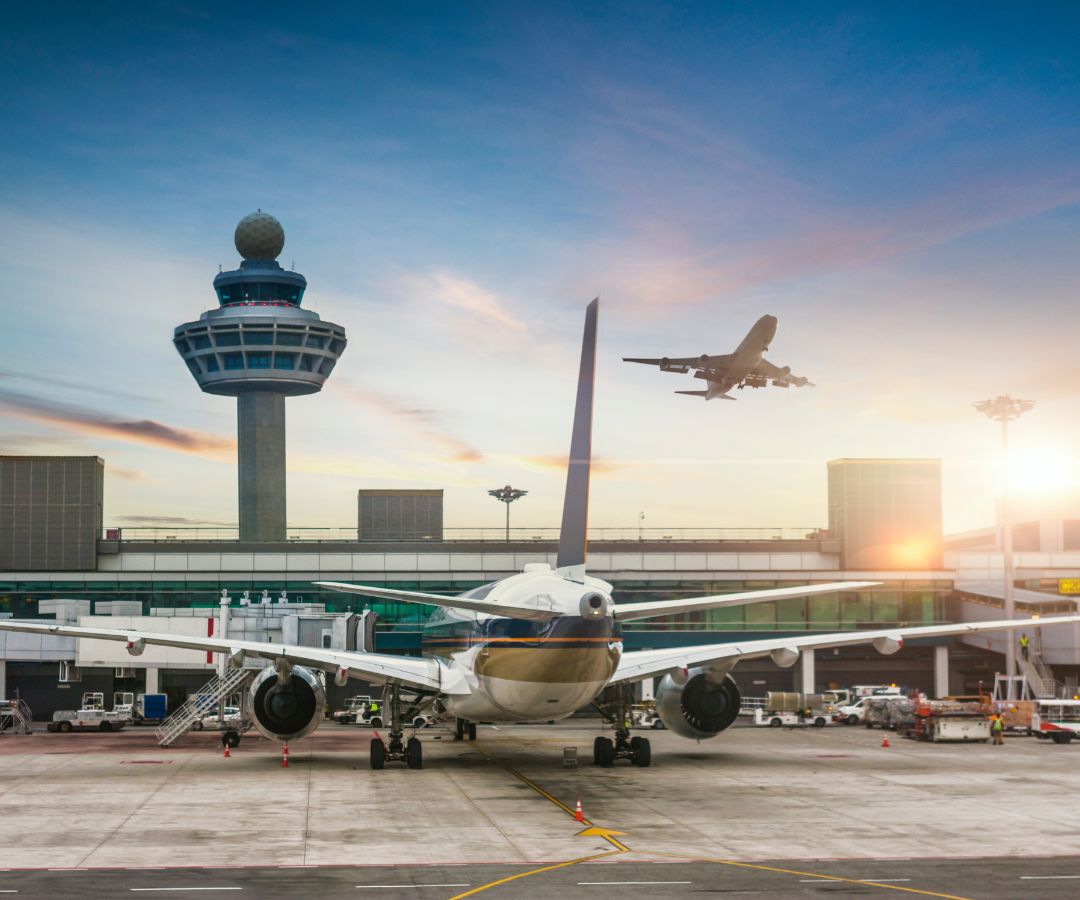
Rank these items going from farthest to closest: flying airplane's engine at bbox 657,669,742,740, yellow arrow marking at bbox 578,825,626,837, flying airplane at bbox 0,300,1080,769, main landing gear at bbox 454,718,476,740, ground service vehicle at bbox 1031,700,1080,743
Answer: main landing gear at bbox 454,718,476,740
ground service vehicle at bbox 1031,700,1080,743
flying airplane's engine at bbox 657,669,742,740
flying airplane at bbox 0,300,1080,769
yellow arrow marking at bbox 578,825,626,837

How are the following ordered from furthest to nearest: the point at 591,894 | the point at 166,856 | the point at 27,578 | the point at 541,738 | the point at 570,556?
1. the point at 27,578
2. the point at 541,738
3. the point at 570,556
4. the point at 166,856
5. the point at 591,894

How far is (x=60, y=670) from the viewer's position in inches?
2670

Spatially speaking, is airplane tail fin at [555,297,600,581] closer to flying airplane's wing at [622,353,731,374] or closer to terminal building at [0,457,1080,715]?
flying airplane's wing at [622,353,731,374]

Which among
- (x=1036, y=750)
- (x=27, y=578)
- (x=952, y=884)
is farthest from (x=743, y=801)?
(x=27, y=578)

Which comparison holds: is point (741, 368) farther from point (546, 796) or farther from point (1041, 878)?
point (1041, 878)

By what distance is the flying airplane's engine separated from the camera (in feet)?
142

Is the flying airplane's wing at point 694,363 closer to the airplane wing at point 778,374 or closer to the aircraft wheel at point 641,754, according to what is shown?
the airplane wing at point 778,374

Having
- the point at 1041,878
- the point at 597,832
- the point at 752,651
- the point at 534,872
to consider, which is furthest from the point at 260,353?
the point at 1041,878

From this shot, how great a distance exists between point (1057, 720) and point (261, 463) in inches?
3886

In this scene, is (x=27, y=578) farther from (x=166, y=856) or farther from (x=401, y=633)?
(x=166, y=856)

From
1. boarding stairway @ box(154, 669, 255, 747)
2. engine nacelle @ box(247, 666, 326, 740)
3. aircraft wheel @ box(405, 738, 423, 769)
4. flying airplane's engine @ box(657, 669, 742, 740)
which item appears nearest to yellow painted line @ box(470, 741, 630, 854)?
aircraft wheel @ box(405, 738, 423, 769)

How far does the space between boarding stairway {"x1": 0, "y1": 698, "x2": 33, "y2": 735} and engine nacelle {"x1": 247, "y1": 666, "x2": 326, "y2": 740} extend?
27.3 m

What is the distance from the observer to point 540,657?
35.3 m

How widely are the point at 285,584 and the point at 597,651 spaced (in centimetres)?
5508
